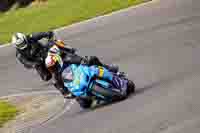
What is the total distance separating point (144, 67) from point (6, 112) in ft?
10.7

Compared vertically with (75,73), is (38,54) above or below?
above

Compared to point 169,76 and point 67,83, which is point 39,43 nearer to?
point 67,83

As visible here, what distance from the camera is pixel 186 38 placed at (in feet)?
62.5

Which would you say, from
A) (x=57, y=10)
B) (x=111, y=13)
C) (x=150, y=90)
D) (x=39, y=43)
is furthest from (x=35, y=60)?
(x=57, y=10)

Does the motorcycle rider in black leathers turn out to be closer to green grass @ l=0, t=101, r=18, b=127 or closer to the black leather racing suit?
the black leather racing suit

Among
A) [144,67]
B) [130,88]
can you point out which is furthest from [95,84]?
[144,67]

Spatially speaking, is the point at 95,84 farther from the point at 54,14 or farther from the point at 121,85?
the point at 54,14

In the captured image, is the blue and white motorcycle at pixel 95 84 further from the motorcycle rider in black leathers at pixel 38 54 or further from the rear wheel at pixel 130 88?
the motorcycle rider in black leathers at pixel 38 54

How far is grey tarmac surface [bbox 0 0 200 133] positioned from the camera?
12.9m

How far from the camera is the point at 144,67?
17.6 meters

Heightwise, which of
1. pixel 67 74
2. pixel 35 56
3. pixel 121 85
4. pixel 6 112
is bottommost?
pixel 6 112

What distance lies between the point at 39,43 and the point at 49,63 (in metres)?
0.77

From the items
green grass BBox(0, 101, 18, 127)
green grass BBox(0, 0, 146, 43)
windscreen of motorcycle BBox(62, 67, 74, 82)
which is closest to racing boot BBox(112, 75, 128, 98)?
windscreen of motorcycle BBox(62, 67, 74, 82)

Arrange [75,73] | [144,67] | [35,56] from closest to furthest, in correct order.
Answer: [75,73]
[35,56]
[144,67]
